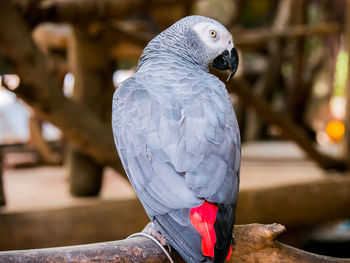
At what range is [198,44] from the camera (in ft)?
2.69

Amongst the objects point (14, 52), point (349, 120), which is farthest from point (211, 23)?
point (349, 120)

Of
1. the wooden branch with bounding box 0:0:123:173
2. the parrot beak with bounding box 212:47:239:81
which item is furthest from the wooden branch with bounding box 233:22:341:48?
the parrot beak with bounding box 212:47:239:81

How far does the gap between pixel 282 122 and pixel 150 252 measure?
6.19 feet

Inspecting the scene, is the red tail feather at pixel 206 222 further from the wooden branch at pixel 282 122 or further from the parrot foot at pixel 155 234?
the wooden branch at pixel 282 122

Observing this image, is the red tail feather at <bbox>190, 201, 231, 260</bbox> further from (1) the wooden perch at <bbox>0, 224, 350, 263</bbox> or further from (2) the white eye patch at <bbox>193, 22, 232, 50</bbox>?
(2) the white eye patch at <bbox>193, 22, 232, 50</bbox>

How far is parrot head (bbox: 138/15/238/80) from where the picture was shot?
0.80m

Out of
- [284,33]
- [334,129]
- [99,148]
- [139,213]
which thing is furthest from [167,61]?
[334,129]

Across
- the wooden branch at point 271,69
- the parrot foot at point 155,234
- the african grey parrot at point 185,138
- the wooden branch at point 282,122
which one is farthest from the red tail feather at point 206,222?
the wooden branch at point 271,69

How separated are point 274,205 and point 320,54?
2.97 meters

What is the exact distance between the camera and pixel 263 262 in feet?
2.49

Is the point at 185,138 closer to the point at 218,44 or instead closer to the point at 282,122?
the point at 218,44

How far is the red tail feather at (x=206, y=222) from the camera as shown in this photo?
590 mm

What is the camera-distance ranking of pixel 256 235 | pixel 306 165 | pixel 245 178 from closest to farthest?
1. pixel 256 235
2. pixel 245 178
3. pixel 306 165

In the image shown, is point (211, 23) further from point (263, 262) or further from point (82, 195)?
point (82, 195)
